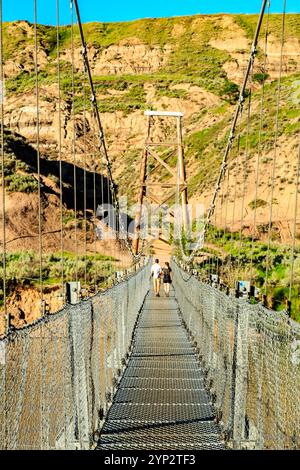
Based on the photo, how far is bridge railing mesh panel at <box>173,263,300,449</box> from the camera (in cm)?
283

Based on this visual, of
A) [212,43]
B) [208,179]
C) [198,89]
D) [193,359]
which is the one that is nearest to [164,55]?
[212,43]

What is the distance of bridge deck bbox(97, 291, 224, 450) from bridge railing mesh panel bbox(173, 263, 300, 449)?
0.51 feet

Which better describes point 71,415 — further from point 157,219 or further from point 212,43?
point 212,43

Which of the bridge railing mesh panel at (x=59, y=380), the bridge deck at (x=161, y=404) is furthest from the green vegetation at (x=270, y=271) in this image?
the bridge railing mesh panel at (x=59, y=380)

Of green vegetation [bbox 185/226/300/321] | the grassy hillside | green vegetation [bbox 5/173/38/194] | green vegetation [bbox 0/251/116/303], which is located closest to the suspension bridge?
green vegetation [bbox 185/226/300/321]

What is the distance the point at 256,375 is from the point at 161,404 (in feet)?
4.75

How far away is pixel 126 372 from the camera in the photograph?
5.82 meters

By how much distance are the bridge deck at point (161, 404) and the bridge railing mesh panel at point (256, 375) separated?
0.16m

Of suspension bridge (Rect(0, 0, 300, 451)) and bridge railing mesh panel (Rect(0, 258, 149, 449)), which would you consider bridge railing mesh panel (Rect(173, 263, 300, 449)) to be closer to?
suspension bridge (Rect(0, 0, 300, 451))

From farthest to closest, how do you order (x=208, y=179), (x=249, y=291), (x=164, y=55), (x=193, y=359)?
(x=164, y=55) < (x=208, y=179) < (x=193, y=359) < (x=249, y=291)

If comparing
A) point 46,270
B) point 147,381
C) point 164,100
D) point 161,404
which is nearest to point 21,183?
point 46,270

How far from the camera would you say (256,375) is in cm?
344

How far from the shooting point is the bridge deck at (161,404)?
3824 millimetres

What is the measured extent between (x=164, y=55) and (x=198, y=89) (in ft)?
48.9
